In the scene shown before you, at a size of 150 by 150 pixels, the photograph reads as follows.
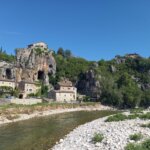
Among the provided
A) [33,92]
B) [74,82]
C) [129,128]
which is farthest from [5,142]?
[74,82]

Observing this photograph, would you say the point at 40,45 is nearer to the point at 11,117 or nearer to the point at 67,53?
the point at 67,53

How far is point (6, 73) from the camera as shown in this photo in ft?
400

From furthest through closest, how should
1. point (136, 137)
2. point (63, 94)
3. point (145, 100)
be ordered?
point (145, 100) → point (63, 94) → point (136, 137)

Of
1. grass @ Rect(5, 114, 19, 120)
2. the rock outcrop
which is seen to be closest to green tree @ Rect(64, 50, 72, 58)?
the rock outcrop

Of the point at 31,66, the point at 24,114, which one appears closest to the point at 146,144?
the point at 24,114

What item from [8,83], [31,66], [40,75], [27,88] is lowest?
[27,88]

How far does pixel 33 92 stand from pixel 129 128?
82084 millimetres

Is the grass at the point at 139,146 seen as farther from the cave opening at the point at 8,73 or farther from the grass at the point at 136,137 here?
the cave opening at the point at 8,73

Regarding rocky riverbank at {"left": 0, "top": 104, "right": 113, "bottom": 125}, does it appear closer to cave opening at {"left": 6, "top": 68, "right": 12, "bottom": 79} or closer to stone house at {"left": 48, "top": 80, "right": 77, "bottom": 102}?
stone house at {"left": 48, "top": 80, "right": 77, "bottom": 102}

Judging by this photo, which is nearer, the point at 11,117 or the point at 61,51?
the point at 11,117

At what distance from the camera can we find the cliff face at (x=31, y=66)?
12181cm

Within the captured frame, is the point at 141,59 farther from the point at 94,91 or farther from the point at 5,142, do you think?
the point at 5,142

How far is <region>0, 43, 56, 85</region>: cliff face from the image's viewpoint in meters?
122

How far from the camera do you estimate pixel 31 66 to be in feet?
436
